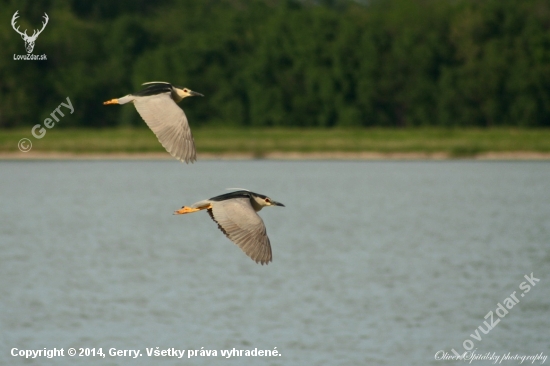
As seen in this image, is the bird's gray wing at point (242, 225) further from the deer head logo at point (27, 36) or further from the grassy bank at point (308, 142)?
the deer head logo at point (27, 36)

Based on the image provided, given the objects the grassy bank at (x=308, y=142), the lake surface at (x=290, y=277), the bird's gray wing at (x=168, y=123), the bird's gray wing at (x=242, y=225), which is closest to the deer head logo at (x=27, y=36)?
the grassy bank at (x=308, y=142)

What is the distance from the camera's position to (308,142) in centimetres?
5081

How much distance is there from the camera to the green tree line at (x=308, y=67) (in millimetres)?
58844

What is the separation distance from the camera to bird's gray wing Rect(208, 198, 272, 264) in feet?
28.9

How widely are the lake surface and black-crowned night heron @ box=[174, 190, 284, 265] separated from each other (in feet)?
19.8

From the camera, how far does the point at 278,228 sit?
31750mm

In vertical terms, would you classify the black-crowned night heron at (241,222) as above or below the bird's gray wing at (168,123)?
below

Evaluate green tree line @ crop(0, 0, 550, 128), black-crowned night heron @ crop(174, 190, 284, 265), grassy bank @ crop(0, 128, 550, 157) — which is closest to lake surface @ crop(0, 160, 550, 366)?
grassy bank @ crop(0, 128, 550, 157)

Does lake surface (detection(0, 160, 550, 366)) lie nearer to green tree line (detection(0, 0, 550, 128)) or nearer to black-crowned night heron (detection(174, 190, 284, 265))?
black-crowned night heron (detection(174, 190, 284, 265))

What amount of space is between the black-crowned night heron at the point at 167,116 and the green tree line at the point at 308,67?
161 ft

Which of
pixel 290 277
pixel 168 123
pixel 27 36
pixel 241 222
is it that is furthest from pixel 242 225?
pixel 27 36

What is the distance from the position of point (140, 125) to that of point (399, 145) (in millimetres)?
15725

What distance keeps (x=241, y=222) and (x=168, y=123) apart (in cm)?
99

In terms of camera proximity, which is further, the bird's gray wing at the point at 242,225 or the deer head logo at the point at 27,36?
the deer head logo at the point at 27,36
